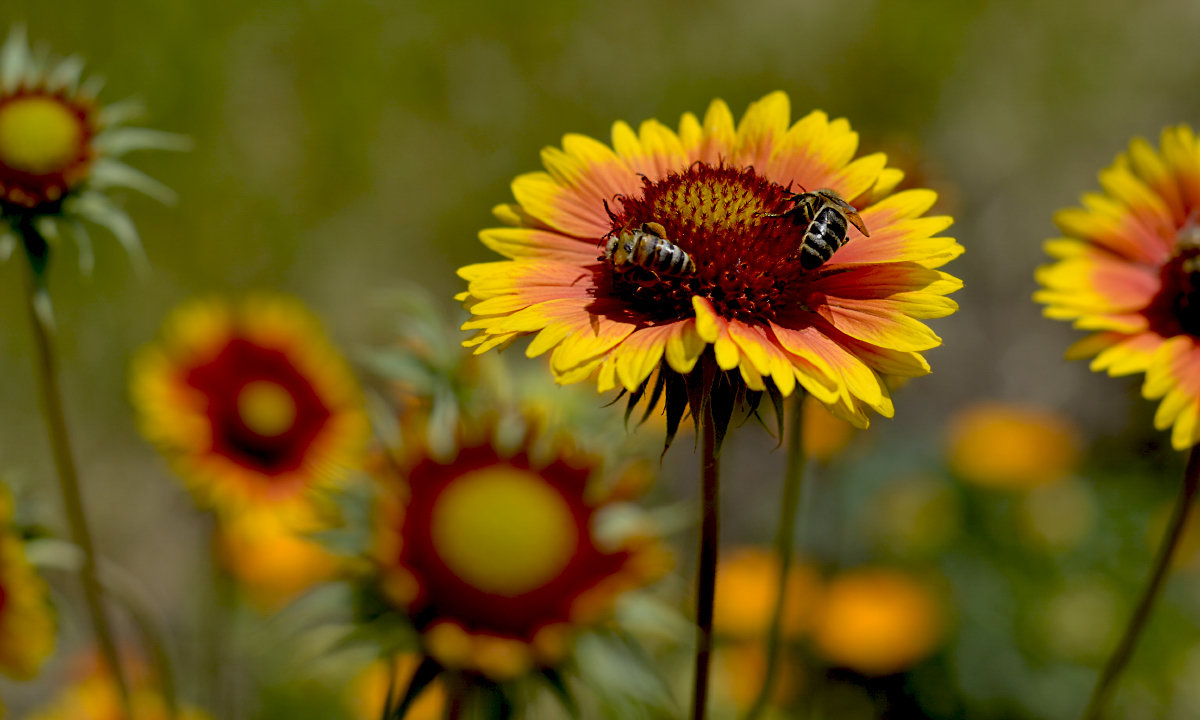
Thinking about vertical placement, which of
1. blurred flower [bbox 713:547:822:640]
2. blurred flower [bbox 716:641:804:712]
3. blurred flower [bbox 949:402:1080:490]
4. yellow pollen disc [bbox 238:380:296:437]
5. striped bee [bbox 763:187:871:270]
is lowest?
blurred flower [bbox 716:641:804:712]

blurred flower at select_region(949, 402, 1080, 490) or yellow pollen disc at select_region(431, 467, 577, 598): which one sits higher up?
blurred flower at select_region(949, 402, 1080, 490)

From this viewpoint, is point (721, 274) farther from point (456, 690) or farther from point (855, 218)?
point (456, 690)

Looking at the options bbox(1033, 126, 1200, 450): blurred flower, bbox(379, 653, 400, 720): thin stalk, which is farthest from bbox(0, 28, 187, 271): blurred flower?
bbox(1033, 126, 1200, 450): blurred flower

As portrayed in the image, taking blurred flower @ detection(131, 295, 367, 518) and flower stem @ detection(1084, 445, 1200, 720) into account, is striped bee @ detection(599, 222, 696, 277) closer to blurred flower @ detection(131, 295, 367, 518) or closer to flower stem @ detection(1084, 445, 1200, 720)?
flower stem @ detection(1084, 445, 1200, 720)

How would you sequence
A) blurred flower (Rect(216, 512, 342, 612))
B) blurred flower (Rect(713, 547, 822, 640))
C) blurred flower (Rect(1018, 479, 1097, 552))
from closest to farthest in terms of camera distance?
blurred flower (Rect(216, 512, 342, 612)), blurred flower (Rect(713, 547, 822, 640)), blurred flower (Rect(1018, 479, 1097, 552))

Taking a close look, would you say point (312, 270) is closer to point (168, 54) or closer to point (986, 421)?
point (168, 54)

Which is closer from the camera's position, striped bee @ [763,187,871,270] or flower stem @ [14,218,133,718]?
striped bee @ [763,187,871,270]

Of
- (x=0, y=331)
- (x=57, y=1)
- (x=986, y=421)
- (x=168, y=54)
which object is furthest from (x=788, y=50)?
(x=0, y=331)
